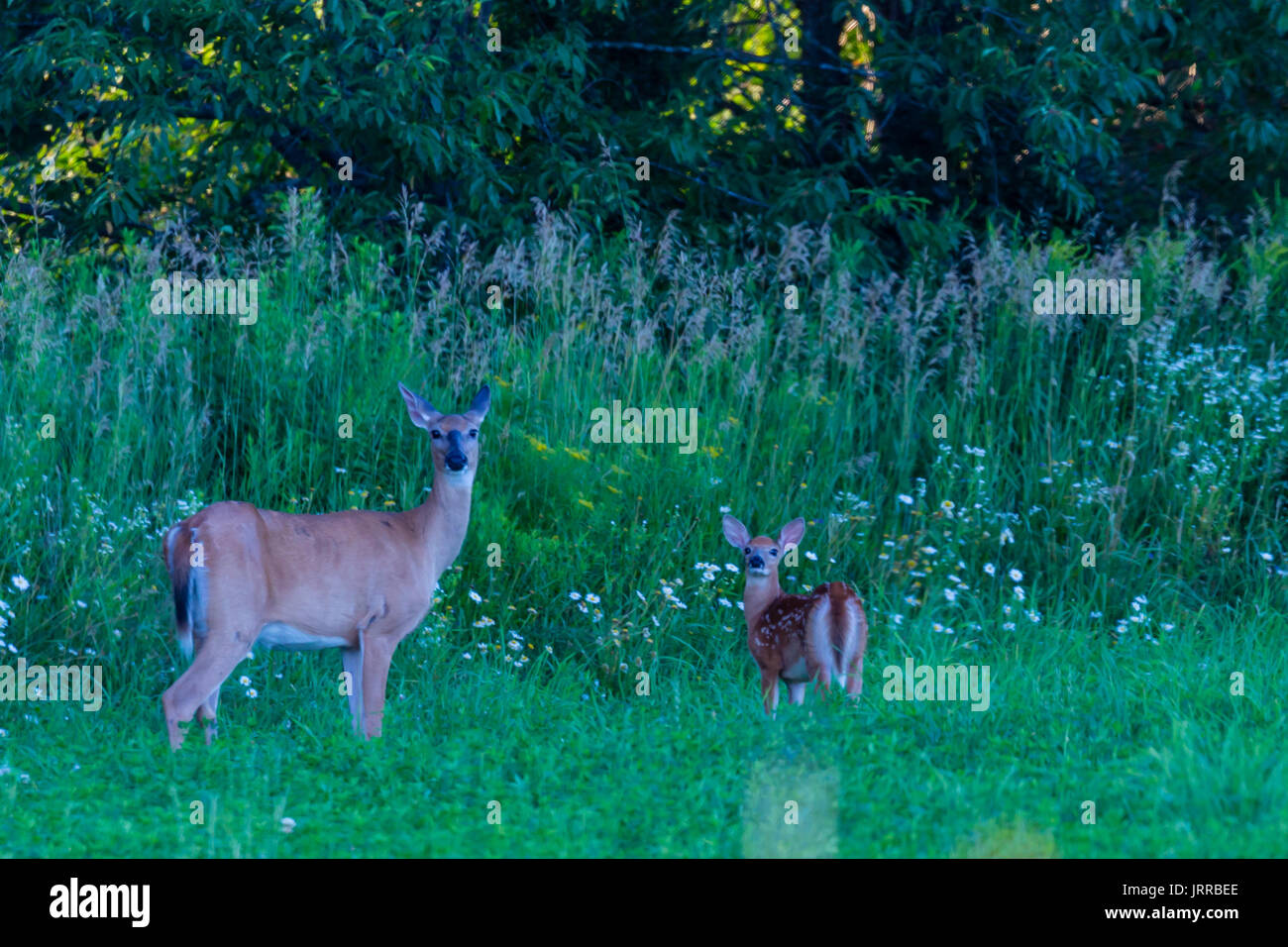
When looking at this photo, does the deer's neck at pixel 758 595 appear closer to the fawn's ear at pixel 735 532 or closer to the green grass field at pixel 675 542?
the fawn's ear at pixel 735 532

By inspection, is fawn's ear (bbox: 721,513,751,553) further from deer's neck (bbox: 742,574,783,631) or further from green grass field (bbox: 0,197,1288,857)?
green grass field (bbox: 0,197,1288,857)

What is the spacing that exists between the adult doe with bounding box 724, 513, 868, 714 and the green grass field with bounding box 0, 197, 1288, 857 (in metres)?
0.16

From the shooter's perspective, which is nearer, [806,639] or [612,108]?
[806,639]

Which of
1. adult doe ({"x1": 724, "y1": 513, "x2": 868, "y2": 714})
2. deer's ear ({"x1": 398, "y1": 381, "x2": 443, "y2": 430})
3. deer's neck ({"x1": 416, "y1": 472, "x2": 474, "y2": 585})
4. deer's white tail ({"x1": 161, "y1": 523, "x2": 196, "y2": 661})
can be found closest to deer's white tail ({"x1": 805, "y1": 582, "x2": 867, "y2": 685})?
adult doe ({"x1": 724, "y1": 513, "x2": 868, "y2": 714})

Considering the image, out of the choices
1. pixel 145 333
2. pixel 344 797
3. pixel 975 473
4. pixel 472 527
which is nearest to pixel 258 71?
pixel 145 333

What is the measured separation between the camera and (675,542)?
8438 millimetres

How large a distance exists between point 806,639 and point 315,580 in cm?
214

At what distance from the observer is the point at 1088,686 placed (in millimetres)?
7250

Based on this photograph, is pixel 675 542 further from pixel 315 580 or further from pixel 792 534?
pixel 315 580

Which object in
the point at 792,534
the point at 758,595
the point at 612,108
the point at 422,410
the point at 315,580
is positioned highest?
the point at 612,108

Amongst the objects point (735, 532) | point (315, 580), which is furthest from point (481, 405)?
point (735, 532)

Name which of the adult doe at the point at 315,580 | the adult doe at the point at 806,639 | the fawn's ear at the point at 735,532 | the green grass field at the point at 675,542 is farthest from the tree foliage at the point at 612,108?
the adult doe at the point at 806,639

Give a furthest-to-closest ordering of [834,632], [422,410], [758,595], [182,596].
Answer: [758,595], [422,410], [834,632], [182,596]

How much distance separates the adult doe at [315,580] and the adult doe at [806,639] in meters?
1.45
